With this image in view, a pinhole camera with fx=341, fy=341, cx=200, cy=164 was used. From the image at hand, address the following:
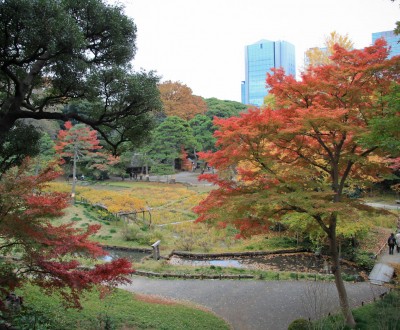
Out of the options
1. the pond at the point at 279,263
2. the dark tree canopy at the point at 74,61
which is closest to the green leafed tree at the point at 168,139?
the pond at the point at 279,263

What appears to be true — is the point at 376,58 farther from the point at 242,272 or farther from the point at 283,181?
the point at 242,272

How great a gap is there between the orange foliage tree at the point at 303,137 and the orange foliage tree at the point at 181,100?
41.4m

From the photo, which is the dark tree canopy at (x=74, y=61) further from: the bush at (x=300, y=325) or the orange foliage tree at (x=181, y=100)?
the orange foliage tree at (x=181, y=100)

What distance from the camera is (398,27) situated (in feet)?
22.4

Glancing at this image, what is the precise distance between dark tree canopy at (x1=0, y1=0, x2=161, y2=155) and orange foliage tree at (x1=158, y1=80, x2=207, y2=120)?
4149 cm

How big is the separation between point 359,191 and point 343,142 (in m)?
21.4

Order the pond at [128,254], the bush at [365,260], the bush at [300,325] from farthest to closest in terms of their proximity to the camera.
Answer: the pond at [128,254], the bush at [365,260], the bush at [300,325]

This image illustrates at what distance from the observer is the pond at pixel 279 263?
15.1 meters

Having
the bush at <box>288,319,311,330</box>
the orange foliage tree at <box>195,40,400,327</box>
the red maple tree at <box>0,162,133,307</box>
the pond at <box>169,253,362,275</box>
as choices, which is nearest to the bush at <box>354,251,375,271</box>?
the pond at <box>169,253,362,275</box>

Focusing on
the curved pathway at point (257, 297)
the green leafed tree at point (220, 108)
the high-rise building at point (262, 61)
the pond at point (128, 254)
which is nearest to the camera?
the curved pathway at point (257, 297)

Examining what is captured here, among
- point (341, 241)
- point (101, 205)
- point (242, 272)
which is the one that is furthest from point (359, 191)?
point (101, 205)

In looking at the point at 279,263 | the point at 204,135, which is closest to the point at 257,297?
the point at 279,263

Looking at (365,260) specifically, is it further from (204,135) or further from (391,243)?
(204,135)

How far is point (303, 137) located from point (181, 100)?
44289 mm
